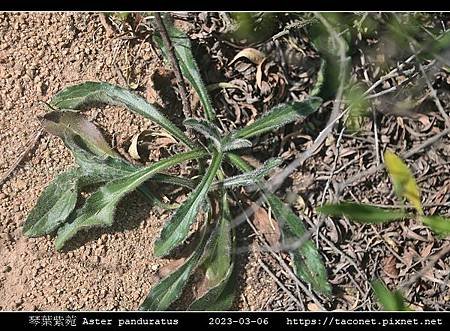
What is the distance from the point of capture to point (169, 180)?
1823mm

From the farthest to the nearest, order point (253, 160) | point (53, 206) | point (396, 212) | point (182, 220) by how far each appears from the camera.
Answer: point (253, 160) < point (53, 206) < point (182, 220) < point (396, 212)

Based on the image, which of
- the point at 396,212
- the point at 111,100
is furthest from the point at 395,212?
the point at 111,100

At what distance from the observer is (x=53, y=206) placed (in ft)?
5.97

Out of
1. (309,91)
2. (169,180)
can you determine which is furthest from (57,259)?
(309,91)

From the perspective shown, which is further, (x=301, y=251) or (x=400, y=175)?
(x=301, y=251)

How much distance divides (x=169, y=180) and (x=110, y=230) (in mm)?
234

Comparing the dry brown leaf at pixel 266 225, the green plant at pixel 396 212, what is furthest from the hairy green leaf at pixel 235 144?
the green plant at pixel 396 212

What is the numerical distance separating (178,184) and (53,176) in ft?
1.22

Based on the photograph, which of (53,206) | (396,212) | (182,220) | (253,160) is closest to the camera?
(396,212)

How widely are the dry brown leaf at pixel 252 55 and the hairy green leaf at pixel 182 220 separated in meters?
→ 0.41

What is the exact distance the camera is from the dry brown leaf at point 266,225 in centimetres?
191

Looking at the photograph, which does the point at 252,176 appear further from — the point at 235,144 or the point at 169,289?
the point at 169,289

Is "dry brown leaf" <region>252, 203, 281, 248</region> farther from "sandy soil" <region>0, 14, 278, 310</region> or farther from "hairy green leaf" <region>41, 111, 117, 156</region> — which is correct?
"hairy green leaf" <region>41, 111, 117, 156</region>
